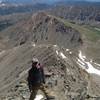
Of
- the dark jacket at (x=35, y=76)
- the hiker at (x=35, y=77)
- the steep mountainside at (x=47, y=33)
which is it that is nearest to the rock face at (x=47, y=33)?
the steep mountainside at (x=47, y=33)

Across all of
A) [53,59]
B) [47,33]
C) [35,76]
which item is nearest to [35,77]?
[35,76]

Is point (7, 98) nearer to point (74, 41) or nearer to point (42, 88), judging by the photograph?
point (42, 88)

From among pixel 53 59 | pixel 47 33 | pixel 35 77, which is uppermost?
pixel 35 77

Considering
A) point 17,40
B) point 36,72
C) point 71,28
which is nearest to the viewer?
point 36,72

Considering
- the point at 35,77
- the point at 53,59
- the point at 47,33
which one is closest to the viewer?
the point at 35,77

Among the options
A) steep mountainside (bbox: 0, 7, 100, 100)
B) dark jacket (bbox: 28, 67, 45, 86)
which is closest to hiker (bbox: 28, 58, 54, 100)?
dark jacket (bbox: 28, 67, 45, 86)

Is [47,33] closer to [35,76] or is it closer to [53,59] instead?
[53,59]

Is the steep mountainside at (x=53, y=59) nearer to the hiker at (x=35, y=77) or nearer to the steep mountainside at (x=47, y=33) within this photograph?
the steep mountainside at (x=47, y=33)

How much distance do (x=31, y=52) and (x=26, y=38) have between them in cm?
9342

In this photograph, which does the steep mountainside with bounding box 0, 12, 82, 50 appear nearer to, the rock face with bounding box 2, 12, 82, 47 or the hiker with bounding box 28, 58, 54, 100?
the rock face with bounding box 2, 12, 82, 47

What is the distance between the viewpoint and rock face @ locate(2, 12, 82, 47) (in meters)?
155

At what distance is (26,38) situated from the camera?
173 metres

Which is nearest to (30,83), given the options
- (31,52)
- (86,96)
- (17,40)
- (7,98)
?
(7,98)

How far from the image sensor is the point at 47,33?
165 metres
